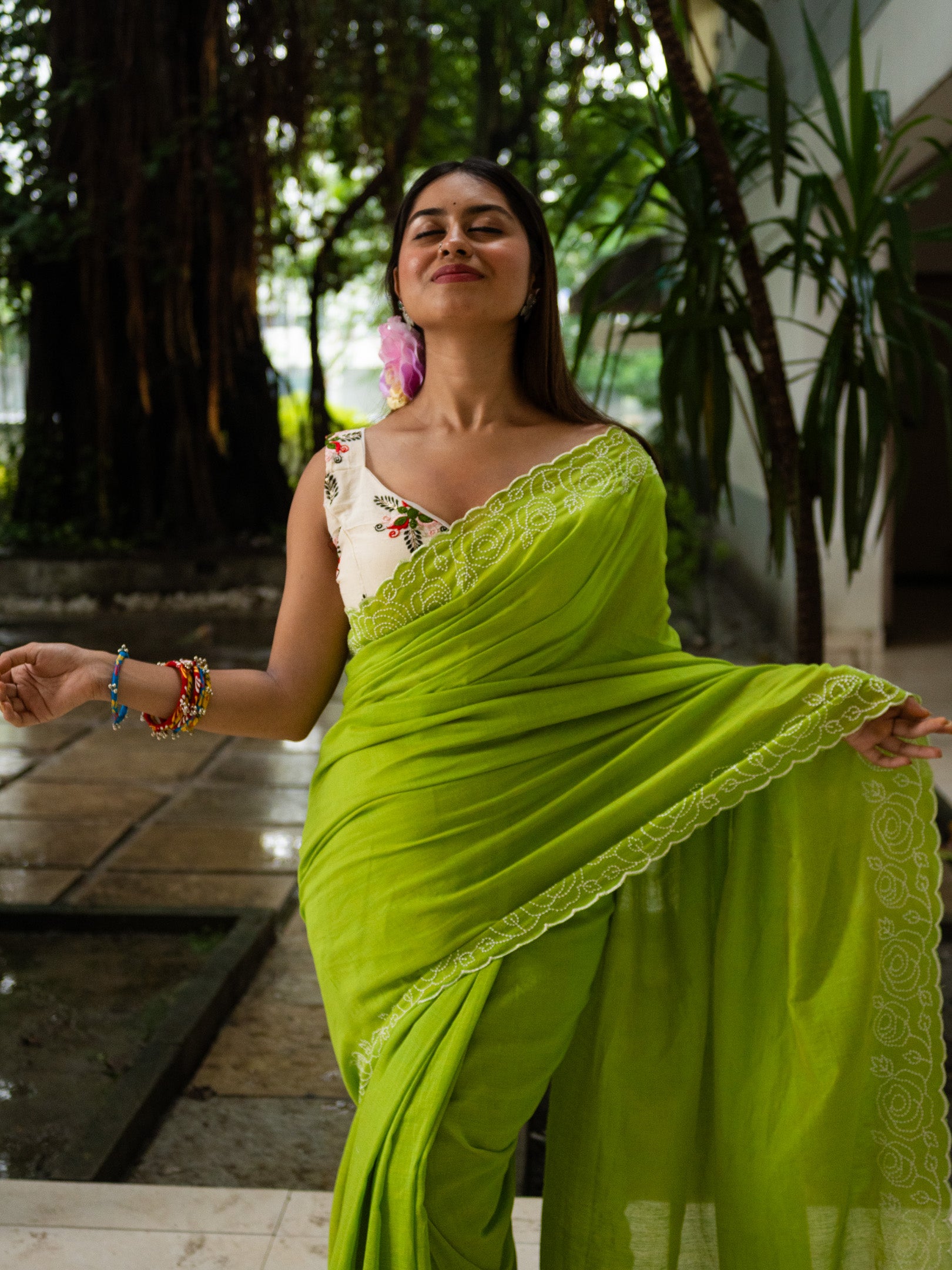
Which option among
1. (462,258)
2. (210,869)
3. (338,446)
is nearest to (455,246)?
(462,258)

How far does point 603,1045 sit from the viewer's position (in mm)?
1522

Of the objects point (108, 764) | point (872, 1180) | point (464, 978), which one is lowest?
point (108, 764)

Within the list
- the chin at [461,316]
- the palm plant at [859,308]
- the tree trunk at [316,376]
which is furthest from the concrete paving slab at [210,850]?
the tree trunk at [316,376]

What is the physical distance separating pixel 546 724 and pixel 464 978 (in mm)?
295

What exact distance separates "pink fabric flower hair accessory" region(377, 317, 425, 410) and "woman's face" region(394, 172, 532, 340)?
10 centimetres

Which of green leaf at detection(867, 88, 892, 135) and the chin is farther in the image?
green leaf at detection(867, 88, 892, 135)

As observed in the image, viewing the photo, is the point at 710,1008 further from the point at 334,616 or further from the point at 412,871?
the point at 334,616

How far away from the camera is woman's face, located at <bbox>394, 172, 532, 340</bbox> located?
59.6 inches

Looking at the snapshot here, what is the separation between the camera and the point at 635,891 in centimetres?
152

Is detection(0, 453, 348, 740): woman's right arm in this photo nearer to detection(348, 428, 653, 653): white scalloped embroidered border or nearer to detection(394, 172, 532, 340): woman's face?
detection(348, 428, 653, 653): white scalloped embroidered border

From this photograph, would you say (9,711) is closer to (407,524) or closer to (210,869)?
(407,524)

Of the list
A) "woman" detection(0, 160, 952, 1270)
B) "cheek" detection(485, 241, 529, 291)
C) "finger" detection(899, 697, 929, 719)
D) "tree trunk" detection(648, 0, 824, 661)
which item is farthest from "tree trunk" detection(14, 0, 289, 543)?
"finger" detection(899, 697, 929, 719)

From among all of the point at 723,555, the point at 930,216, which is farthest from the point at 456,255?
the point at 723,555

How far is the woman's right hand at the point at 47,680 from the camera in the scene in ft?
4.82
